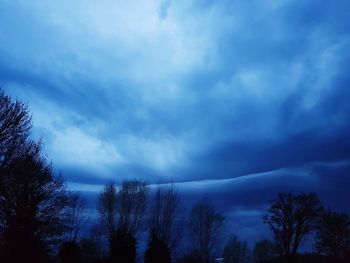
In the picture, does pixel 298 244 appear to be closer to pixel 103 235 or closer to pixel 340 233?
pixel 340 233

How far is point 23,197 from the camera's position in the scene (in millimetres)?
32469

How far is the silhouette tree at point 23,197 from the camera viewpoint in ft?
86.0

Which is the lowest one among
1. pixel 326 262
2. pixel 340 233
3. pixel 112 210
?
pixel 326 262

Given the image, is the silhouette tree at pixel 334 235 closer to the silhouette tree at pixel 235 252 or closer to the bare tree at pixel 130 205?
the bare tree at pixel 130 205

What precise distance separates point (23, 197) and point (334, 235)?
39713 millimetres

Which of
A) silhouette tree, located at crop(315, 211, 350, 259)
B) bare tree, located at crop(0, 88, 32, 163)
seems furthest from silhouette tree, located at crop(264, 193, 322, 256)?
bare tree, located at crop(0, 88, 32, 163)

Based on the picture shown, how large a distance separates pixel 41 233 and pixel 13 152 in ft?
34.4

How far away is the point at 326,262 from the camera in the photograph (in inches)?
1871

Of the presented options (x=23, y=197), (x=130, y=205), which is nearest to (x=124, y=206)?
(x=130, y=205)

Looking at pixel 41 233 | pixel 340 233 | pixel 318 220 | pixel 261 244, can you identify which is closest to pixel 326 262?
pixel 340 233

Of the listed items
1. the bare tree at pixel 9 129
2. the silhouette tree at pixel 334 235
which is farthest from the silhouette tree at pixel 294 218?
the bare tree at pixel 9 129

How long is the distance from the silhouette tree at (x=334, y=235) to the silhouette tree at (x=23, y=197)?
34.4 meters

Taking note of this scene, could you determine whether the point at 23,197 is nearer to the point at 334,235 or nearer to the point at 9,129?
the point at 9,129

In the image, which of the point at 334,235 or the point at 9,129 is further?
the point at 334,235
